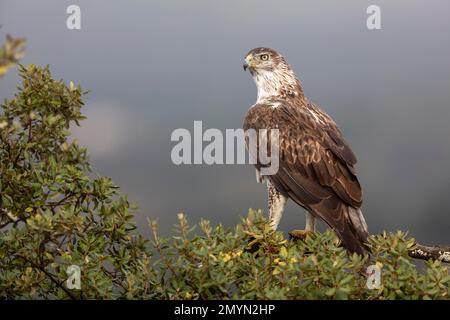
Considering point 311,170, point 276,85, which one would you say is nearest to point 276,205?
point 311,170

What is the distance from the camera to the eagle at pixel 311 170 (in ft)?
34.0

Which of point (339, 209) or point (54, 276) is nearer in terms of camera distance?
point (54, 276)

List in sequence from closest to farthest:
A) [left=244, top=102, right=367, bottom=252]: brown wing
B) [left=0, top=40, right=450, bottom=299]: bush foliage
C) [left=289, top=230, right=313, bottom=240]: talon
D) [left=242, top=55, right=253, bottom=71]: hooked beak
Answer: [left=0, top=40, right=450, bottom=299]: bush foliage, [left=244, top=102, right=367, bottom=252]: brown wing, [left=289, top=230, right=313, bottom=240]: talon, [left=242, top=55, right=253, bottom=71]: hooked beak

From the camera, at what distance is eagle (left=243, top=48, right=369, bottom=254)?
34.0 ft

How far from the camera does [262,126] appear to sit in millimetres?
11367

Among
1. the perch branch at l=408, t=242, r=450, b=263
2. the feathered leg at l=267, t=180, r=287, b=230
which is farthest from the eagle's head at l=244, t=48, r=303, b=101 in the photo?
the perch branch at l=408, t=242, r=450, b=263

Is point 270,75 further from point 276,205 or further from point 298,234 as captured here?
point 298,234

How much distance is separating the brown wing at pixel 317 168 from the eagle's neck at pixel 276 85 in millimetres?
614

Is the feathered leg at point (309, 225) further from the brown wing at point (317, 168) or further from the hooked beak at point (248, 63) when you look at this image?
the hooked beak at point (248, 63)

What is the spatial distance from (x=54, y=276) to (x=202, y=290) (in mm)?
1927

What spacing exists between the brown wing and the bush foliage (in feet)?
6.34

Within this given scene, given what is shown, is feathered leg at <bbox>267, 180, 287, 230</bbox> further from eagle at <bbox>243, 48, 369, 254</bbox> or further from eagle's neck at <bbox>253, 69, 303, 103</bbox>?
eagle's neck at <bbox>253, 69, 303, 103</bbox>
